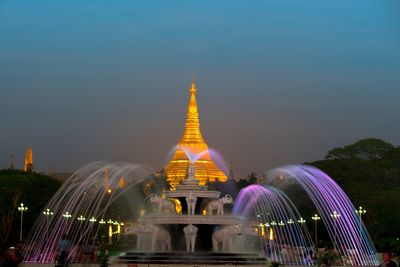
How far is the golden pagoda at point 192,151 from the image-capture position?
125312 mm

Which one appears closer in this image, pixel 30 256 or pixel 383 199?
pixel 30 256

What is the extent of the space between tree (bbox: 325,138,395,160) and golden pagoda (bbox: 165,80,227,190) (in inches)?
706

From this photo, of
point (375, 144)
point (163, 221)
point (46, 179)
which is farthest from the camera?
point (375, 144)

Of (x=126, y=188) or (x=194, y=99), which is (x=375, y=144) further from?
(x=126, y=188)

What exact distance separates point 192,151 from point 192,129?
13.2 ft

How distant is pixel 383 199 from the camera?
260ft

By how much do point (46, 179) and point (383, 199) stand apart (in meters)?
40.0

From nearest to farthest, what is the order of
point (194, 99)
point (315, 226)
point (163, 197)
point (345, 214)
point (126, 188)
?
point (163, 197) < point (345, 214) < point (315, 226) < point (126, 188) < point (194, 99)

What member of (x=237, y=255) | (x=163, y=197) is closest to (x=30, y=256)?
(x=163, y=197)

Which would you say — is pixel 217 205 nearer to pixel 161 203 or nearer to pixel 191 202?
pixel 191 202

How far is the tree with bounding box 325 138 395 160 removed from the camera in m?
115

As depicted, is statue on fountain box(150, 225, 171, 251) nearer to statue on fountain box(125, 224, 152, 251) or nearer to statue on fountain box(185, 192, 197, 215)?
statue on fountain box(125, 224, 152, 251)

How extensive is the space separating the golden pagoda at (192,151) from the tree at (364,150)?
17.9 m

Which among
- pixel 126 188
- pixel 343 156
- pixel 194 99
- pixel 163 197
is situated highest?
pixel 194 99
